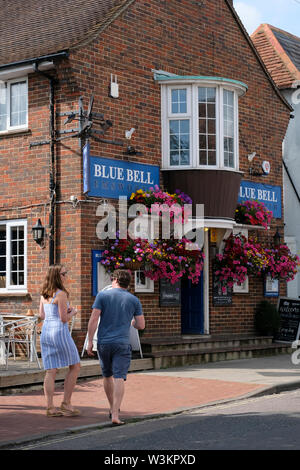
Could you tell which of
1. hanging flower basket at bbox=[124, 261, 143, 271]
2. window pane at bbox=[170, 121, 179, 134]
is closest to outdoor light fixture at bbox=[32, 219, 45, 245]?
hanging flower basket at bbox=[124, 261, 143, 271]

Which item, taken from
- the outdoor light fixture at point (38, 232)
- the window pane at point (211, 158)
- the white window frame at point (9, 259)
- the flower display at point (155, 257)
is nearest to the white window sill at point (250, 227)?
the window pane at point (211, 158)

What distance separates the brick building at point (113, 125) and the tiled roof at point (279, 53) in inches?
201

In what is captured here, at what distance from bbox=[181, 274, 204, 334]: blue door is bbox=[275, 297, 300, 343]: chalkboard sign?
253cm

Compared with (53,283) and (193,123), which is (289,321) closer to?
(193,123)

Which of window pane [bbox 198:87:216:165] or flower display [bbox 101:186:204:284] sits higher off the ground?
window pane [bbox 198:87:216:165]

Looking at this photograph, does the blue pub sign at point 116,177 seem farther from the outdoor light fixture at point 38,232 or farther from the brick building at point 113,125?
the outdoor light fixture at point 38,232

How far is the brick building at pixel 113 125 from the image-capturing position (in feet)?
48.7

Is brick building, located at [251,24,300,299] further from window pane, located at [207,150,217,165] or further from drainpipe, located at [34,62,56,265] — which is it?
drainpipe, located at [34,62,56,265]

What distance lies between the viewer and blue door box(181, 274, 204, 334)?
1756 centimetres

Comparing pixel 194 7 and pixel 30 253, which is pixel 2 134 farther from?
pixel 194 7

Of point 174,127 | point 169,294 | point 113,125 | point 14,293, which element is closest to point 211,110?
point 174,127

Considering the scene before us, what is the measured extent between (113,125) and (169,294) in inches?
147

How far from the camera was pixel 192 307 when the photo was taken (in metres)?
17.8
